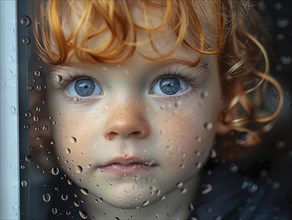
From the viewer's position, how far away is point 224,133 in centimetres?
87

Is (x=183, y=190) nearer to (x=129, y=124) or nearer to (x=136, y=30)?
(x=129, y=124)

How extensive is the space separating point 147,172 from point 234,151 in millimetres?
165

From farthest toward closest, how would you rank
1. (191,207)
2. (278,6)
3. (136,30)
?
(278,6), (191,207), (136,30)

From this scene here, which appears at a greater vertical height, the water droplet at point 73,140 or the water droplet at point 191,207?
the water droplet at point 73,140

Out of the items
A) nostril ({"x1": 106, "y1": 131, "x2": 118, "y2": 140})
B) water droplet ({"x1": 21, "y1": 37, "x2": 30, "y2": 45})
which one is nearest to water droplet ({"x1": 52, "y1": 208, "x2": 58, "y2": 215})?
nostril ({"x1": 106, "y1": 131, "x2": 118, "y2": 140})

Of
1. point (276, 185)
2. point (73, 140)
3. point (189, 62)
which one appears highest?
point (189, 62)

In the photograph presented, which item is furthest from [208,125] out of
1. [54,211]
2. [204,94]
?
[54,211]

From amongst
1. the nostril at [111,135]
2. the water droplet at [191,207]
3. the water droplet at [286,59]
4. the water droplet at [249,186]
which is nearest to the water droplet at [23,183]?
the nostril at [111,135]

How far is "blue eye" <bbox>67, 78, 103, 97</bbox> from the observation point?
0.79m

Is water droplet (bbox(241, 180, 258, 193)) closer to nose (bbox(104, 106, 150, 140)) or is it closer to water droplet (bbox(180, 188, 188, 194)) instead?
water droplet (bbox(180, 188, 188, 194))

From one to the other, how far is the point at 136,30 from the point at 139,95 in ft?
0.29

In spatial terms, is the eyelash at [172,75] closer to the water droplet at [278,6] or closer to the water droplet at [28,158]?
the water droplet at [28,158]

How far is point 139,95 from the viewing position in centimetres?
78

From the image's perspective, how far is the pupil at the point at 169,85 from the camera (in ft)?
2.60
